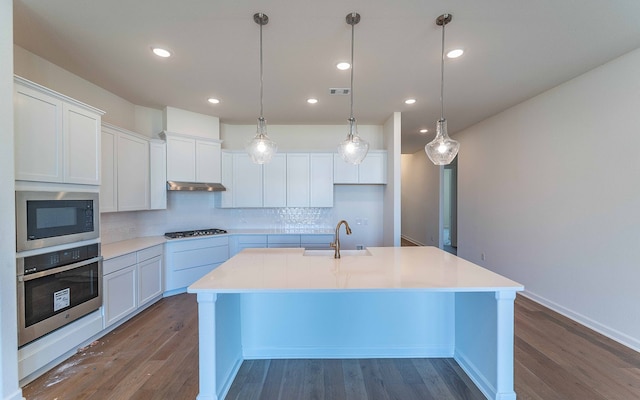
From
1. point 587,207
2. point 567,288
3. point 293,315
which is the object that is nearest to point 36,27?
point 293,315

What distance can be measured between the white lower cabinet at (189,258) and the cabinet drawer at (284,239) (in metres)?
0.73

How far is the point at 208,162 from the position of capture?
4090 millimetres

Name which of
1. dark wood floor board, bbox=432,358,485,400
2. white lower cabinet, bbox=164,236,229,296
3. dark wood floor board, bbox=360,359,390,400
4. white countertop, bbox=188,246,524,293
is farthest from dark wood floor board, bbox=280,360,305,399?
white lower cabinet, bbox=164,236,229,296

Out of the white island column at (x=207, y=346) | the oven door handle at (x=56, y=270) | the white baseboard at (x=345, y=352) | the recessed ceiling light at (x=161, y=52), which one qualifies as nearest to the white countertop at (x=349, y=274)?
the white island column at (x=207, y=346)

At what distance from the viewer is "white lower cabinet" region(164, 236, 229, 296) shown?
11.7 ft

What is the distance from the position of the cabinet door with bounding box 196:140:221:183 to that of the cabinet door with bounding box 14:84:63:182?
1908mm

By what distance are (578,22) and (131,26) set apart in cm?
346

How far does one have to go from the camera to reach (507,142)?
3.86 meters

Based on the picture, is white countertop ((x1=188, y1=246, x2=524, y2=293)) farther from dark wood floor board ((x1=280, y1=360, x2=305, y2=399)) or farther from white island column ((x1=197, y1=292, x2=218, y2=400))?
dark wood floor board ((x1=280, y1=360, x2=305, y2=399))

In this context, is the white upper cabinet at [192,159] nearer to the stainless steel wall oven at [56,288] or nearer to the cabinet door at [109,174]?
the cabinet door at [109,174]

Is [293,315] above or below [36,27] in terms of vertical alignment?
below

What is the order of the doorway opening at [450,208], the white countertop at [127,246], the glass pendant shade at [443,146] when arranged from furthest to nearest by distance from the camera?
the doorway opening at [450,208]
the white countertop at [127,246]
the glass pendant shade at [443,146]

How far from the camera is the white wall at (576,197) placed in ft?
7.94

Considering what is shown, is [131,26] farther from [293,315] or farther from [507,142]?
[507,142]
